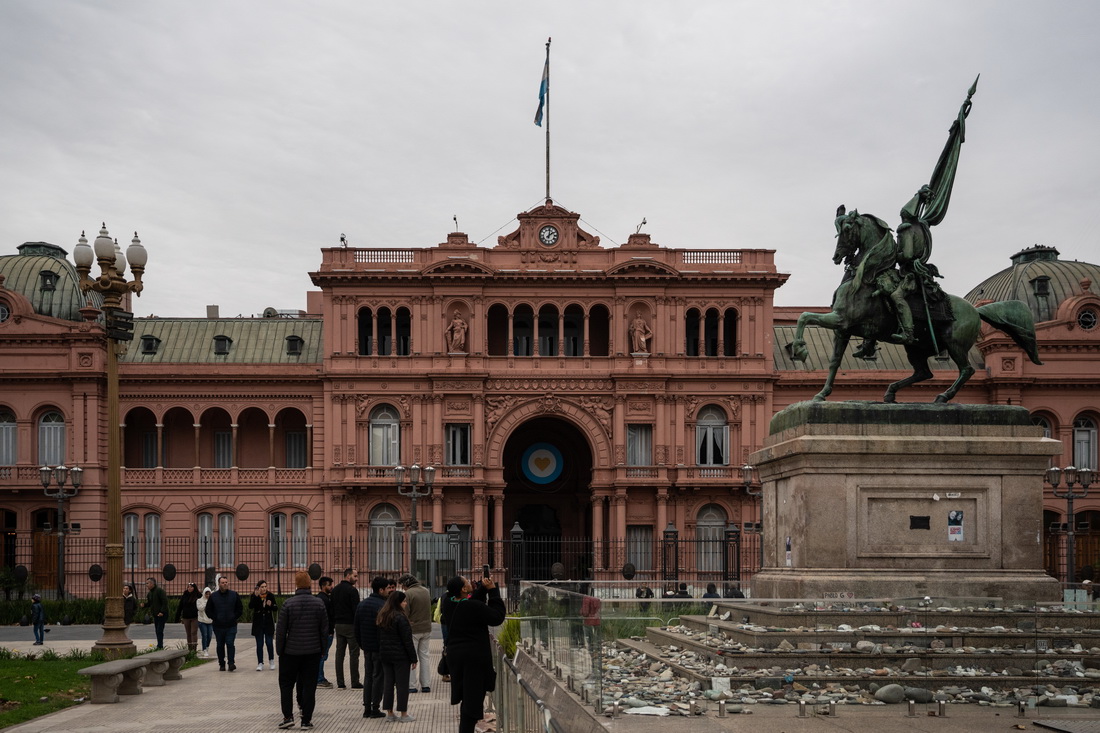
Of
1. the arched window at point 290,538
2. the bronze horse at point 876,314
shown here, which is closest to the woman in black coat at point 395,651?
the bronze horse at point 876,314

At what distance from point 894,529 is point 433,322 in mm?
39797

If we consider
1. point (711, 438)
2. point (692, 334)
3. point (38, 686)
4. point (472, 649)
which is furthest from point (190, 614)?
point (692, 334)

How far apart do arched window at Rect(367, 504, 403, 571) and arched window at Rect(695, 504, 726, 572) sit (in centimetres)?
1342

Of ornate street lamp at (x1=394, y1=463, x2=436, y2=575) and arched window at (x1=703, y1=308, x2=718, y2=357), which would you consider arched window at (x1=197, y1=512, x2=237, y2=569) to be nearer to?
A: ornate street lamp at (x1=394, y1=463, x2=436, y2=575)

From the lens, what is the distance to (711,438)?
56375 millimetres

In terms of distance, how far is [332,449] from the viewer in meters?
55.7

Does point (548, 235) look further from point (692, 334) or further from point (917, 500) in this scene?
point (917, 500)

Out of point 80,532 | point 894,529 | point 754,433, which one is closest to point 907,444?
point 894,529

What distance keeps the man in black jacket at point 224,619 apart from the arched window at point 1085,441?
46.5 metres

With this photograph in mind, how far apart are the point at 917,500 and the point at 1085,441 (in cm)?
4548

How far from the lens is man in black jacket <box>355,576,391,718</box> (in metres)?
17.0

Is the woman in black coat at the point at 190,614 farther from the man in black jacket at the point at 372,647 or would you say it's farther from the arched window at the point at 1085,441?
the arched window at the point at 1085,441

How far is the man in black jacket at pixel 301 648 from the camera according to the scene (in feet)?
51.1

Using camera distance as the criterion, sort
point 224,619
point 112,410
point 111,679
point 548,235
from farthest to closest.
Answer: point 548,235
point 224,619
point 112,410
point 111,679
